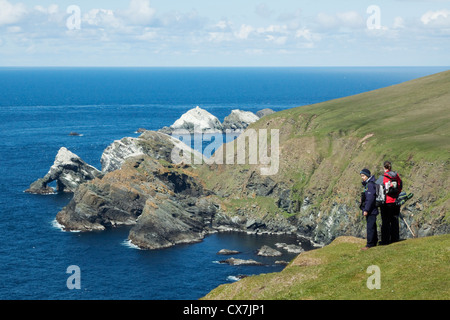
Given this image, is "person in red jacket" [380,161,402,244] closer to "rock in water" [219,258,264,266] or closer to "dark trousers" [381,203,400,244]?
"dark trousers" [381,203,400,244]

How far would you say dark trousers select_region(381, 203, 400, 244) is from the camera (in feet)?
107

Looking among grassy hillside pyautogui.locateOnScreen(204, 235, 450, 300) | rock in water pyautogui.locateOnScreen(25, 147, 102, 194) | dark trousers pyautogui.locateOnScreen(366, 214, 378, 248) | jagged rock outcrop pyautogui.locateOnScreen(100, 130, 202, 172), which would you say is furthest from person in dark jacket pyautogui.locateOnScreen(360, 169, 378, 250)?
rock in water pyautogui.locateOnScreen(25, 147, 102, 194)

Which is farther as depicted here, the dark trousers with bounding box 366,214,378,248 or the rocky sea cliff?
the rocky sea cliff

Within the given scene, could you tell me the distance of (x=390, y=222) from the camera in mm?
33469

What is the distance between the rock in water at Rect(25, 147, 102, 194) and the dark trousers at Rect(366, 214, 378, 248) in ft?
416

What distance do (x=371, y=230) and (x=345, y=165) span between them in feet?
329

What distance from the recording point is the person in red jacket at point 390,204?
3234 cm

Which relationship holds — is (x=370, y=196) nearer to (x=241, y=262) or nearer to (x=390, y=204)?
(x=390, y=204)

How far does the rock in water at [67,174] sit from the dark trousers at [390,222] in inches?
5001

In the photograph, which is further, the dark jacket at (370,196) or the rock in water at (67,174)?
the rock in water at (67,174)

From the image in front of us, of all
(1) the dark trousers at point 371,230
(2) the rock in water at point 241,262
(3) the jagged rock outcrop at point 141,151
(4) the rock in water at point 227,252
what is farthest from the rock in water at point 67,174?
(1) the dark trousers at point 371,230

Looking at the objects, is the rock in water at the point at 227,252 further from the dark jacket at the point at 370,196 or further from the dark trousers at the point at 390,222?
the dark jacket at the point at 370,196
